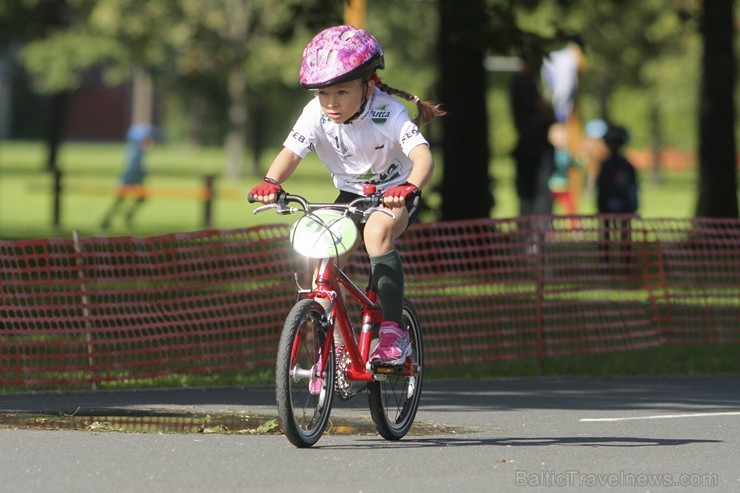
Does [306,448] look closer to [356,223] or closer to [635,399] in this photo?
[356,223]

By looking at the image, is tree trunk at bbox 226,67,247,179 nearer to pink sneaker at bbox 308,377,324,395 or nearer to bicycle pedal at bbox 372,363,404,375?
bicycle pedal at bbox 372,363,404,375

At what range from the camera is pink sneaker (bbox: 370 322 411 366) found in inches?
310

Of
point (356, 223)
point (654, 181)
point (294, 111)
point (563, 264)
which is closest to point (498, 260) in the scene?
point (563, 264)

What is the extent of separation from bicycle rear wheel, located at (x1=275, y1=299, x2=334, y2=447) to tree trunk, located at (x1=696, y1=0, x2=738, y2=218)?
15.3 m

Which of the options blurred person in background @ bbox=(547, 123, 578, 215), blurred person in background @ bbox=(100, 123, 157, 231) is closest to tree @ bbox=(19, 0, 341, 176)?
blurred person in background @ bbox=(547, 123, 578, 215)

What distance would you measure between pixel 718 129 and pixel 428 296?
11670 millimetres

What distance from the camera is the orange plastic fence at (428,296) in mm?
10766

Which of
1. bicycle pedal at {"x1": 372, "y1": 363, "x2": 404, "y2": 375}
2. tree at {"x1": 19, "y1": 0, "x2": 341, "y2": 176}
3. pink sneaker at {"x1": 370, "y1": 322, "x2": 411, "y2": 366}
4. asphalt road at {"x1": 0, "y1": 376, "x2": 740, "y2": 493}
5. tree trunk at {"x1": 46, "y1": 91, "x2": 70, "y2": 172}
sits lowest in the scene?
asphalt road at {"x1": 0, "y1": 376, "x2": 740, "y2": 493}

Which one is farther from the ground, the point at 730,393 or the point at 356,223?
the point at 356,223

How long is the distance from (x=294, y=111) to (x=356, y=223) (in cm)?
7402

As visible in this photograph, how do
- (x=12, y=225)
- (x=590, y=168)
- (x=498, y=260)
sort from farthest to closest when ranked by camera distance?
(x=590, y=168), (x=12, y=225), (x=498, y=260)

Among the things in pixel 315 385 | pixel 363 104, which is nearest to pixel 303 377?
pixel 315 385

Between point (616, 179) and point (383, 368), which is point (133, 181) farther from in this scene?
point (383, 368)

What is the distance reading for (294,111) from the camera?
81.7 meters
